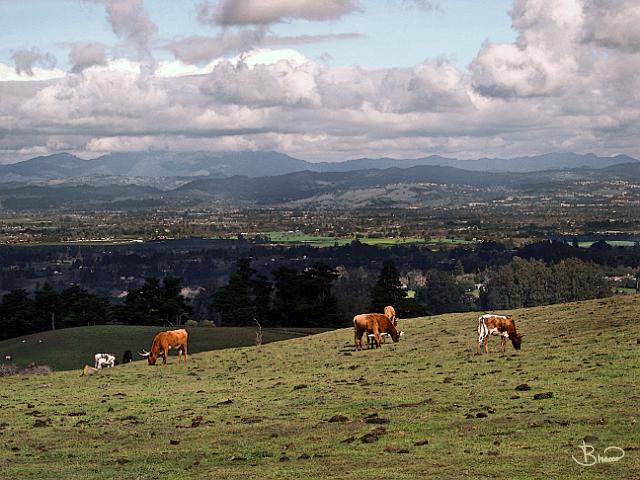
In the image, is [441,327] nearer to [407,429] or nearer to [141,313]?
[407,429]

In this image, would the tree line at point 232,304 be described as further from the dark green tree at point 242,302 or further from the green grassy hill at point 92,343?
the green grassy hill at point 92,343

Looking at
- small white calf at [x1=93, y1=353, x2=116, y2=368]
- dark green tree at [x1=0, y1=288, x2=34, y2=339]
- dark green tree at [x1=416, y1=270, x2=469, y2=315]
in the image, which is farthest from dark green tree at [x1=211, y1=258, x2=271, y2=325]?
small white calf at [x1=93, y1=353, x2=116, y2=368]

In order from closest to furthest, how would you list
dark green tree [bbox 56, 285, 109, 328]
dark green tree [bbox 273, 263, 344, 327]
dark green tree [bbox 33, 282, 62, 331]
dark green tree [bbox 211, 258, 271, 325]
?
dark green tree [bbox 56, 285, 109, 328] < dark green tree [bbox 273, 263, 344, 327] < dark green tree [bbox 33, 282, 62, 331] < dark green tree [bbox 211, 258, 271, 325]

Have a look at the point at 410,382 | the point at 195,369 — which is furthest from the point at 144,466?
the point at 195,369

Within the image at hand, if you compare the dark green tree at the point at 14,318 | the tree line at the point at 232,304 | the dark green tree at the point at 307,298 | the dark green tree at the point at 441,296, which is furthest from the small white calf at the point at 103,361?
the dark green tree at the point at 441,296

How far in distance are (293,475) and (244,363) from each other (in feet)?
85.0

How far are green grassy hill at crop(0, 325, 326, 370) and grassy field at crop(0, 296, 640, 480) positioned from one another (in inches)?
761

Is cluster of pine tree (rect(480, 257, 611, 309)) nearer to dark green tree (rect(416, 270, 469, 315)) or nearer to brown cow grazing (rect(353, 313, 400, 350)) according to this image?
dark green tree (rect(416, 270, 469, 315))

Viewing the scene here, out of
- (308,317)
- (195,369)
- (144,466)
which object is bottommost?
(308,317)

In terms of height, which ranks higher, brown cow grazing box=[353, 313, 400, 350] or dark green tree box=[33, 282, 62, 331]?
brown cow grazing box=[353, 313, 400, 350]

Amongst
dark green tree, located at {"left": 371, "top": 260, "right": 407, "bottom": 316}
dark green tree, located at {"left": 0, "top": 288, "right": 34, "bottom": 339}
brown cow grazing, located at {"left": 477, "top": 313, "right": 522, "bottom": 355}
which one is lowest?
dark green tree, located at {"left": 0, "top": 288, "right": 34, "bottom": 339}

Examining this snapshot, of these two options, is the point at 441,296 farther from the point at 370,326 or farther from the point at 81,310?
the point at 370,326

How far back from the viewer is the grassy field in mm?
18938

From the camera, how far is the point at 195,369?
4312 centimetres
